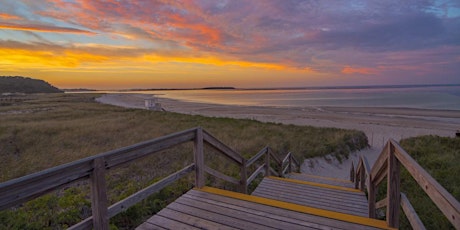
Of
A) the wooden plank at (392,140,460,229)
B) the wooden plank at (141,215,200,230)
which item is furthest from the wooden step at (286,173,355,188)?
the wooden plank at (141,215,200,230)

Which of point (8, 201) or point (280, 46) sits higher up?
point (280, 46)

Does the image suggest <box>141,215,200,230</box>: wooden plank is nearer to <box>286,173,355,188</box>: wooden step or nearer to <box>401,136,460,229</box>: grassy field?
<box>401,136,460,229</box>: grassy field

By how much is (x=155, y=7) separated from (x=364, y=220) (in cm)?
1166

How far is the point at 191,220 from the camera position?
116 inches

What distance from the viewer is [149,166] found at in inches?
348

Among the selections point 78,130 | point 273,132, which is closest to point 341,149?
point 273,132

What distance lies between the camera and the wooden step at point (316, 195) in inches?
186

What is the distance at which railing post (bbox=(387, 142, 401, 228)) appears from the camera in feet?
9.36

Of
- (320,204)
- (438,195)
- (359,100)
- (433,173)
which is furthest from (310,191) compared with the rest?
(359,100)

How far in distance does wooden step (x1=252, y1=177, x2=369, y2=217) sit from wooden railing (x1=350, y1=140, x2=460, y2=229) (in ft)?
2.14

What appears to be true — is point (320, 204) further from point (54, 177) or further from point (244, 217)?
point (54, 177)

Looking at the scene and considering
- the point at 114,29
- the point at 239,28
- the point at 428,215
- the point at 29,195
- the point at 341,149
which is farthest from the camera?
the point at 239,28

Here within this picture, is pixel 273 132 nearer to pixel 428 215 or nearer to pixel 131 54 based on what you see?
pixel 428 215

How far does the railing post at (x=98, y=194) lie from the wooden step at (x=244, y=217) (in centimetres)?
63
